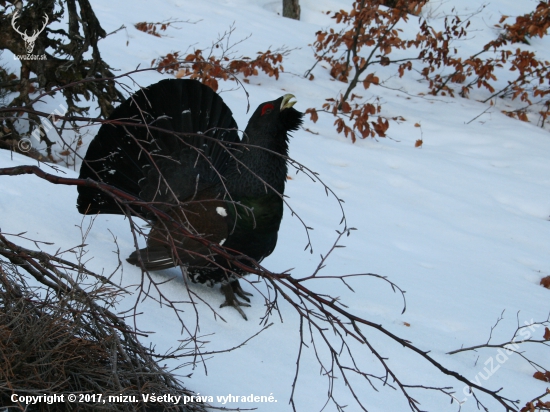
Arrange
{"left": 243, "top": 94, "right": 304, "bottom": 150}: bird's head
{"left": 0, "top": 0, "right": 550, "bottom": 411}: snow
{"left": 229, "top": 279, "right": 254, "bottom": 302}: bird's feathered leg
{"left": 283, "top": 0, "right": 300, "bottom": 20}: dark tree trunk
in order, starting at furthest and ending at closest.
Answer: {"left": 283, "top": 0, "right": 300, "bottom": 20}: dark tree trunk < {"left": 229, "top": 279, "right": 254, "bottom": 302}: bird's feathered leg < {"left": 243, "top": 94, "right": 304, "bottom": 150}: bird's head < {"left": 0, "top": 0, "right": 550, "bottom": 411}: snow

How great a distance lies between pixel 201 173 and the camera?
3.47 meters

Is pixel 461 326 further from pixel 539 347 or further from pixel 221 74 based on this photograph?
pixel 221 74

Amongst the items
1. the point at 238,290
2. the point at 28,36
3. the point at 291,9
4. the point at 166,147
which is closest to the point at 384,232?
the point at 238,290

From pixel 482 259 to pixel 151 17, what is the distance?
256 inches

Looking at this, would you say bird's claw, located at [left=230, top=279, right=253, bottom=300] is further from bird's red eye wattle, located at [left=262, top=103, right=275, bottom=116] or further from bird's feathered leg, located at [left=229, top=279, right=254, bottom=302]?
bird's red eye wattle, located at [left=262, top=103, right=275, bottom=116]

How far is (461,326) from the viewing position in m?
3.37

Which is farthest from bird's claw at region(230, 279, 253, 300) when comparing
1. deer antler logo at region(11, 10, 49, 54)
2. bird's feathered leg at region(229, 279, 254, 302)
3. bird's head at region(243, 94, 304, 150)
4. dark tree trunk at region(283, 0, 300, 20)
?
dark tree trunk at region(283, 0, 300, 20)

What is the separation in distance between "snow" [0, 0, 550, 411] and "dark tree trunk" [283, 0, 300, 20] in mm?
2014

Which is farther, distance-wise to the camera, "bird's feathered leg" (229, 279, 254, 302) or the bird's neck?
"bird's feathered leg" (229, 279, 254, 302)

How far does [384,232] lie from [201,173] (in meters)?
1.85

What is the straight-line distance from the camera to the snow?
8.57ft

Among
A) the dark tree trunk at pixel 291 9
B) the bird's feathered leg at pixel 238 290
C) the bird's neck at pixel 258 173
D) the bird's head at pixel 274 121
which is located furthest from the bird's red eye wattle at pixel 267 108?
the dark tree trunk at pixel 291 9

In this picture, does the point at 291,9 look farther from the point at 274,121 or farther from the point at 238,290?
the point at 238,290

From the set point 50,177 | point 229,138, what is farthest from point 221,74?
point 50,177
